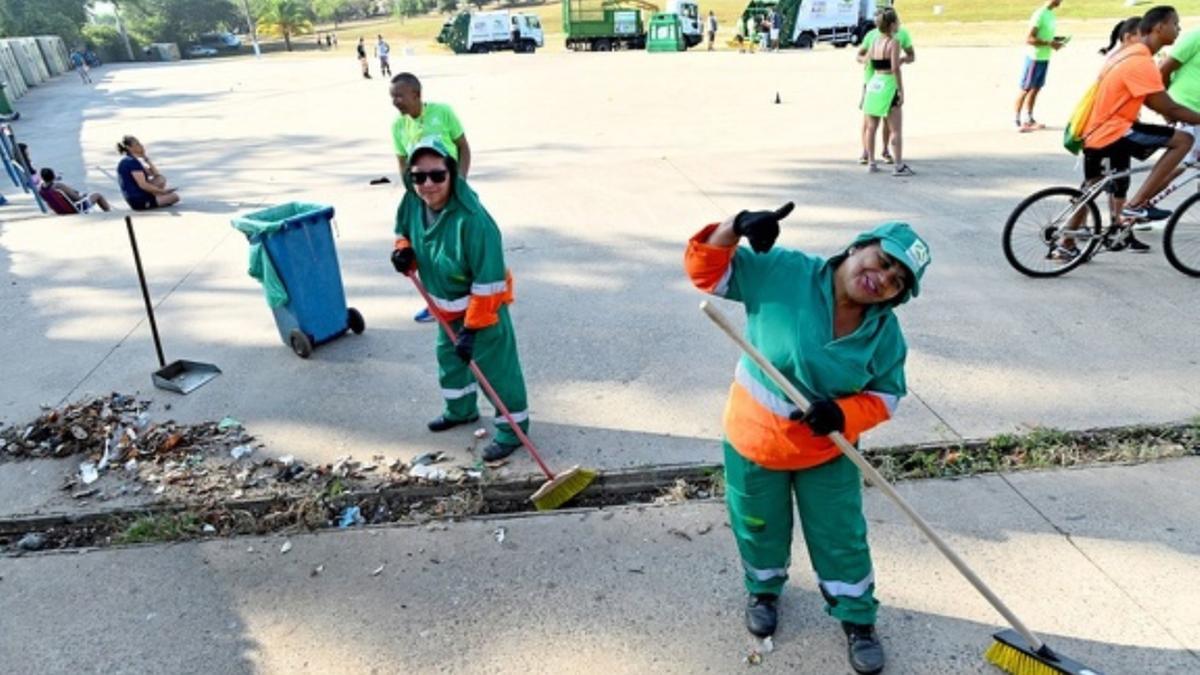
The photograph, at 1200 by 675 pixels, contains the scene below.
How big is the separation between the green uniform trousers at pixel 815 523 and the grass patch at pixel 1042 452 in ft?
3.86

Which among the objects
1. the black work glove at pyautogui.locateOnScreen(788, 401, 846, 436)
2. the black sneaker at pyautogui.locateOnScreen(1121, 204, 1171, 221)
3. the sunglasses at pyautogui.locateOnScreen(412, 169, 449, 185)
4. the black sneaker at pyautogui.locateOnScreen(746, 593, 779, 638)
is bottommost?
the black sneaker at pyautogui.locateOnScreen(746, 593, 779, 638)

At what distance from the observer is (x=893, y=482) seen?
11.6 feet

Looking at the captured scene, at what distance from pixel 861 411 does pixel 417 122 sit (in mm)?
4552

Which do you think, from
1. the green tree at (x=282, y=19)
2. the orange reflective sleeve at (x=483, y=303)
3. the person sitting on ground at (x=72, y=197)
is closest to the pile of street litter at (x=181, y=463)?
the orange reflective sleeve at (x=483, y=303)

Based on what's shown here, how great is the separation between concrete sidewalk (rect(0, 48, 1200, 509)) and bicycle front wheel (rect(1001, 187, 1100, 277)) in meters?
0.21

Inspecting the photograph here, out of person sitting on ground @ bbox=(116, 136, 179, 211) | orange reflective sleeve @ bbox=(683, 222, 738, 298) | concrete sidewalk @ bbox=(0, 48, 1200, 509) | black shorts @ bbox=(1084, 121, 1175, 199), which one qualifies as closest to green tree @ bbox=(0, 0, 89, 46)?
concrete sidewalk @ bbox=(0, 48, 1200, 509)

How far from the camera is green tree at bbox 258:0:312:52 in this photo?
7462 centimetres

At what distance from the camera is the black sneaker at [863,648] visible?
8.38ft

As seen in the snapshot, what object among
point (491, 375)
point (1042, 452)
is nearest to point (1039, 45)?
point (1042, 452)

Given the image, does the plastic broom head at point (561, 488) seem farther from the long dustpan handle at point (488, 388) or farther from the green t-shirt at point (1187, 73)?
the green t-shirt at point (1187, 73)

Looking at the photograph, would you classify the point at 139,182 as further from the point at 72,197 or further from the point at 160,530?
the point at 160,530

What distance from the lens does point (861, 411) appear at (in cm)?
219

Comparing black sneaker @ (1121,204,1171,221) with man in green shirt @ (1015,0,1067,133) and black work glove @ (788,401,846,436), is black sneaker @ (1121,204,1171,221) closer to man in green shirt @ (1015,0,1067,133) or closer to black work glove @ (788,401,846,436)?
black work glove @ (788,401,846,436)

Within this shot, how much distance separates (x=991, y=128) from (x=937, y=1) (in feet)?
157
